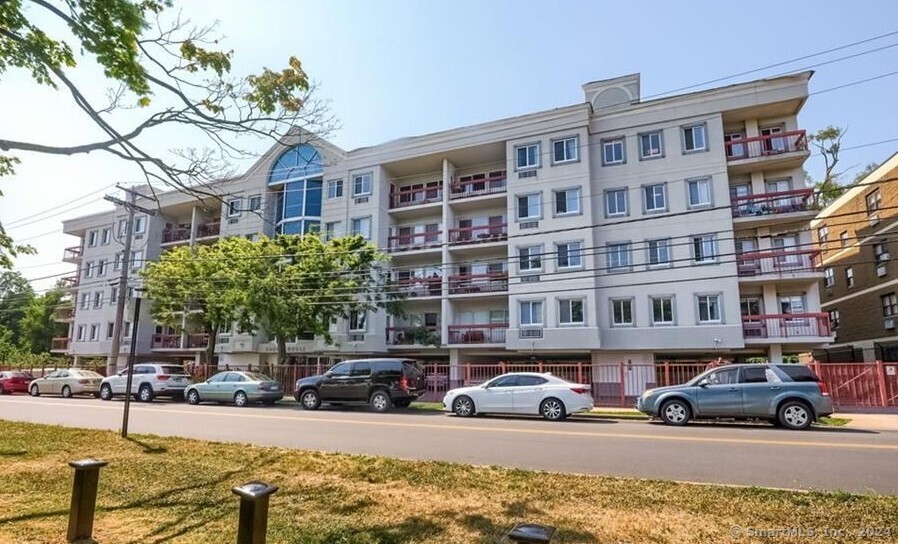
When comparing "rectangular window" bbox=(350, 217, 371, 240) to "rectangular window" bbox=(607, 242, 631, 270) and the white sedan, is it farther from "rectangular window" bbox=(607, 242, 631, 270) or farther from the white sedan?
the white sedan

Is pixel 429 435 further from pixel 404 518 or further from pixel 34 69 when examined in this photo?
pixel 34 69

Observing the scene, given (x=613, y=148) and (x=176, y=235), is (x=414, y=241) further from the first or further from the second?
(x=176, y=235)

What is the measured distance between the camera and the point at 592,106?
2950 centimetres

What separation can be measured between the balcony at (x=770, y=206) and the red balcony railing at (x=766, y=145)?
213 cm

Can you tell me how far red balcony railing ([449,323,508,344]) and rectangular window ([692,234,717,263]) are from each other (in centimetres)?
1021

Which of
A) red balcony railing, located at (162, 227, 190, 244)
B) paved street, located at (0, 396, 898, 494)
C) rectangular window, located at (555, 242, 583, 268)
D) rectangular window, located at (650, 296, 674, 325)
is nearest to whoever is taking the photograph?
paved street, located at (0, 396, 898, 494)

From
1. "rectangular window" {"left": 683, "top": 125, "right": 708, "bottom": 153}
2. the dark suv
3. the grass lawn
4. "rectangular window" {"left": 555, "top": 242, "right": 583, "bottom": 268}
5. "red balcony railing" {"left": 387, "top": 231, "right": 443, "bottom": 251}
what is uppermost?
"rectangular window" {"left": 683, "top": 125, "right": 708, "bottom": 153}

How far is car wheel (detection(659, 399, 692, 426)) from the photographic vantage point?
14.4 metres

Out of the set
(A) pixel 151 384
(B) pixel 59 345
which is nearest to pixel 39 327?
(B) pixel 59 345

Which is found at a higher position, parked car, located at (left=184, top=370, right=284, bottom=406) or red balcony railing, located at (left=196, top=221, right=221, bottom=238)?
red balcony railing, located at (left=196, top=221, right=221, bottom=238)

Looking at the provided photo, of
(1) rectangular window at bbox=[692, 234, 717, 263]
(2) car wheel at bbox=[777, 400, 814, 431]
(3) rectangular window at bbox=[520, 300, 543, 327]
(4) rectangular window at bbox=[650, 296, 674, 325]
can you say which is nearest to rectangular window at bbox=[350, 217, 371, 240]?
(3) rectangular window at bbox=[520, 300, 543, 327]

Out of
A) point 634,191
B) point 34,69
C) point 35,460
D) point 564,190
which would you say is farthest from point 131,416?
point 634,191

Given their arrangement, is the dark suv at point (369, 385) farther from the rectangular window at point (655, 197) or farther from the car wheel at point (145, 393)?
the rectangular window at point (655, 197)

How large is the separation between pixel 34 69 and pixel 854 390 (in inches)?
959
